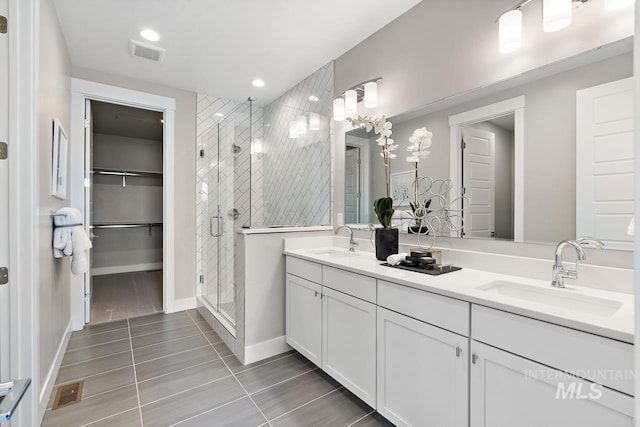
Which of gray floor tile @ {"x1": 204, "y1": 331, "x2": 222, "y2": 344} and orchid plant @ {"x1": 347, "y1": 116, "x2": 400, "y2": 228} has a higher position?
orchid plant @ {"x1": 347, "y1": 116, "x2": 400, "y2": 228}

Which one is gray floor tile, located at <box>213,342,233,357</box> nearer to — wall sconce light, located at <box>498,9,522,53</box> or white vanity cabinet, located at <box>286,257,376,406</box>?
white vanity cabinet, located at <box>286,257,376,406</box>

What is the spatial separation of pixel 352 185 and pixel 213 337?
1.90 meters

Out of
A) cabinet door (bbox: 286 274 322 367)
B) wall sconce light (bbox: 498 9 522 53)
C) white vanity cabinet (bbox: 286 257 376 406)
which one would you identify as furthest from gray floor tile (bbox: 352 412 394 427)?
wall sconce light (bbox: 498 9 522 53)

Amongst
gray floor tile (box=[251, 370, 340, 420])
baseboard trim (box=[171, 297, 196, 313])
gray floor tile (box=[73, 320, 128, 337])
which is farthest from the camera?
baseboard trim (box=[171, 297, 196, 313])

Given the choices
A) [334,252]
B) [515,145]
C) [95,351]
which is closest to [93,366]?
[95,351]

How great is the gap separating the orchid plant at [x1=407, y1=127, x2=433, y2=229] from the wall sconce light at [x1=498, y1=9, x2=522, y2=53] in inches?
23.9

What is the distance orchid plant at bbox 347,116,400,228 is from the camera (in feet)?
6.79

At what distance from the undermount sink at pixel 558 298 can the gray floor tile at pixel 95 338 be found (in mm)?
3065

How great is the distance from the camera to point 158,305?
11.6ft

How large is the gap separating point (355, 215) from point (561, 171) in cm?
145

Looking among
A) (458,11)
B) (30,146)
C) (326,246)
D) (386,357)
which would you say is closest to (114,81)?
(30,146)

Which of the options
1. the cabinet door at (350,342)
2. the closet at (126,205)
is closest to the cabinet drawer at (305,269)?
the cabinet door at (350,342)

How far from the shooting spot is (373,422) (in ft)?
5.28

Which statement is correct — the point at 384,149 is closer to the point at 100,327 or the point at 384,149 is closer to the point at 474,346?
the point at 474,346
